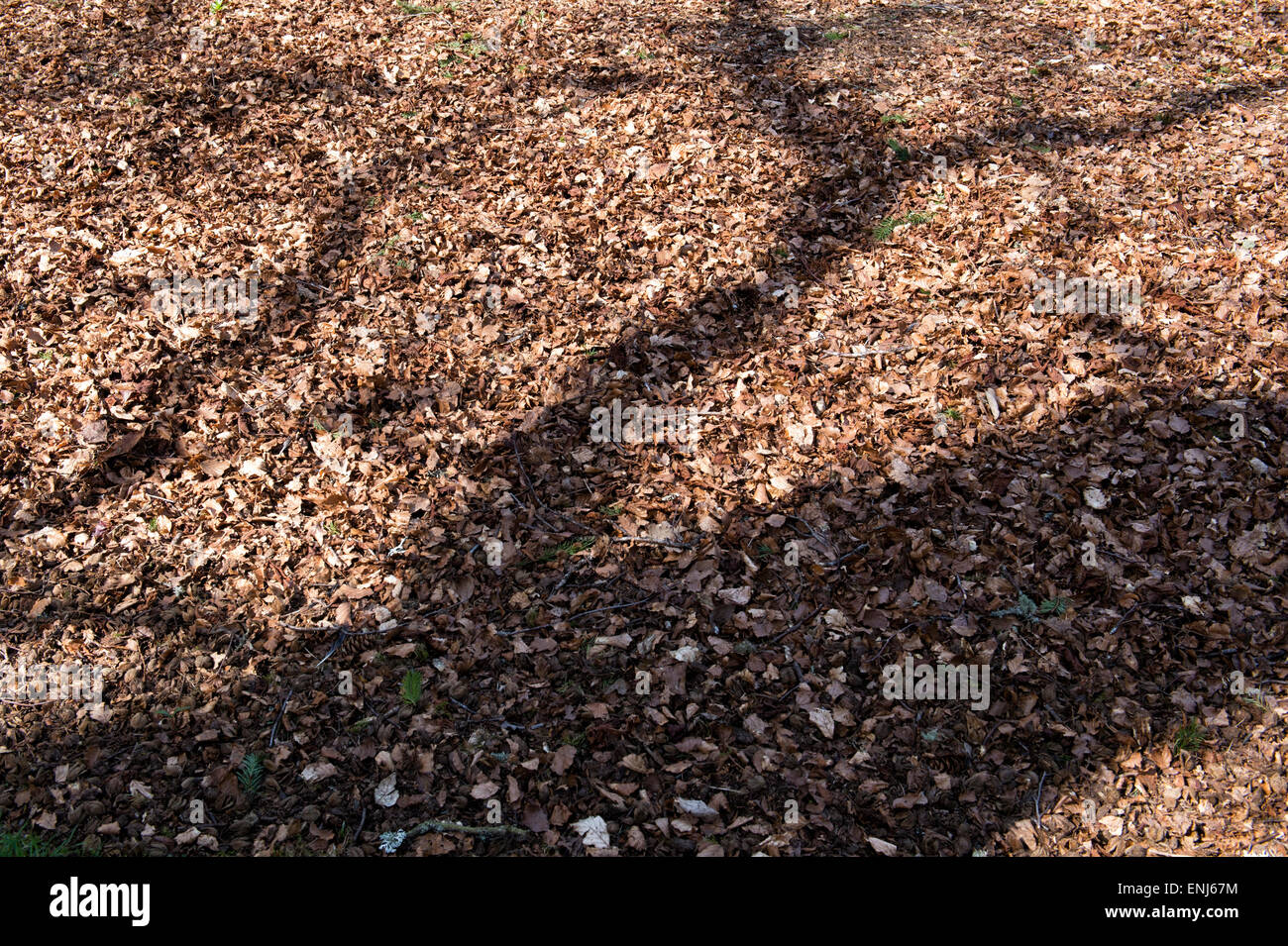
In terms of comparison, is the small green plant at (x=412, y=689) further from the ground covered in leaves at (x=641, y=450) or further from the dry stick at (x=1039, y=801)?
the dry stick at (x=1039, y=801)

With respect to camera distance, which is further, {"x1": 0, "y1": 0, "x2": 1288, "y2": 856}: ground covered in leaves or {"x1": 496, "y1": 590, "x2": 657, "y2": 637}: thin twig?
{"x1": 496, "y1": 590, "x2": 657, "y2": 637}: thin twig

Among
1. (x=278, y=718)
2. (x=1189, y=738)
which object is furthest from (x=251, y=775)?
(x=1189, y=738)

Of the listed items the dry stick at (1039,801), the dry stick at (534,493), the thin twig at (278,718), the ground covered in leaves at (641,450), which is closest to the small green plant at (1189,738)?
the ground covered in leaves at (641,450)

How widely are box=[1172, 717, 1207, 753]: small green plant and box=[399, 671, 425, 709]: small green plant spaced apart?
4.31 m

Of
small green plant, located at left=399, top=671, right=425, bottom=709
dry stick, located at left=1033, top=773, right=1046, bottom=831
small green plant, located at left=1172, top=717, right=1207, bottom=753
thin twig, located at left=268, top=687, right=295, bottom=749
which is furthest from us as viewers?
small green plant, located at left=399, top=671, right=425, bottom=709

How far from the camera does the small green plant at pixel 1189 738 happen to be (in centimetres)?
458

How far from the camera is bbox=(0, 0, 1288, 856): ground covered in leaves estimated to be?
15.3ft

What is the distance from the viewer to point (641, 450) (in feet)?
20.9

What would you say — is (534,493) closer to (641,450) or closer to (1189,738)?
(641,450)

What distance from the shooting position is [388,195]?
8.40 m

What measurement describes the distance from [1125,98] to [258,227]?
9.37m

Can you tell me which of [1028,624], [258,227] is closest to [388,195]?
[258,227]

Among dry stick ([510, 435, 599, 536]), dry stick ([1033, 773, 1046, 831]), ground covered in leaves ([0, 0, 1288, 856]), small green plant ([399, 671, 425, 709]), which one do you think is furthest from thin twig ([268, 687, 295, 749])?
dry stick ([1033, 773, 1046, 831])

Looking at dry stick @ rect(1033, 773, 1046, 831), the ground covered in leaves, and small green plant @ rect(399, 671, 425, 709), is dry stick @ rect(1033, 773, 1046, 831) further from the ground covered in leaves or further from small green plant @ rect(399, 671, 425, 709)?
small green plant @ rect(399, 671, 425, 709)
